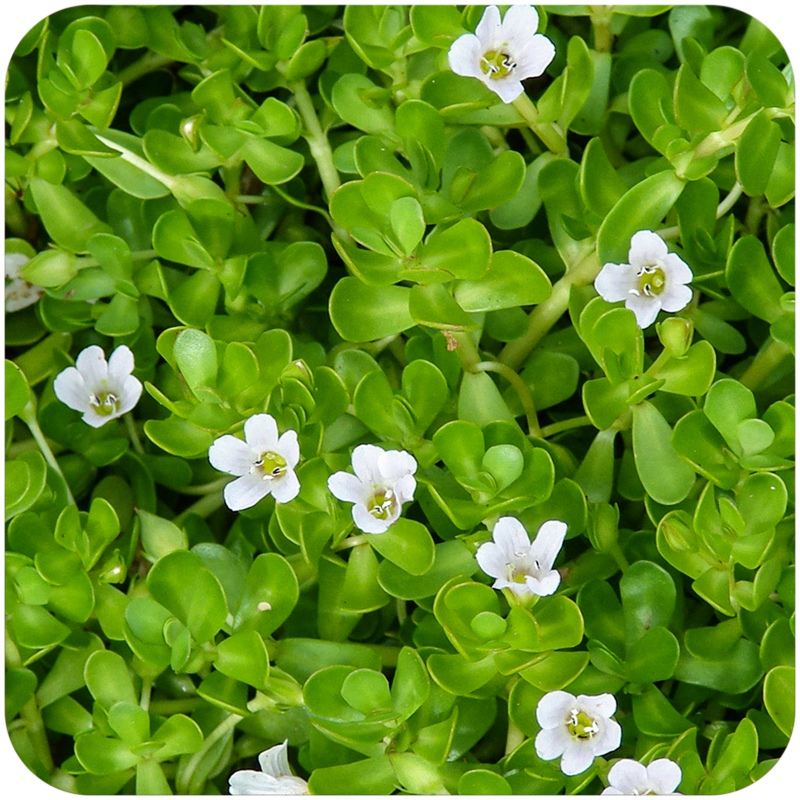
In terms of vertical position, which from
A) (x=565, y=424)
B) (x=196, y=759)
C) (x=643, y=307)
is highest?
(x=643, y=307)

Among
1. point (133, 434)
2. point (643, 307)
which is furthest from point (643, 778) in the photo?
point (133, 434)

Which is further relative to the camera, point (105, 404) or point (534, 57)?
point (105, 404)

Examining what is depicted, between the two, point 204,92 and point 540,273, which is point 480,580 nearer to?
point 540,273

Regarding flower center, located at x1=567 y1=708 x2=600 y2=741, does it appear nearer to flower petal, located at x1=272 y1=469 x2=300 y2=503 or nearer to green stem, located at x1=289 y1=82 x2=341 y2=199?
flower petal, located at x1=272 y1=469 x2=300 y2=503

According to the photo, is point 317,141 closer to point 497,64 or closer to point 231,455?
point 497,64

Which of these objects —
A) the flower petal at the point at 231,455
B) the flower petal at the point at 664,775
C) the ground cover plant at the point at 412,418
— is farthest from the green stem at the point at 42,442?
the flower petal at the point at 664,775

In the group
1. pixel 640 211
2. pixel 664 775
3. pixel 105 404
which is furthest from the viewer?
pixel 105 404

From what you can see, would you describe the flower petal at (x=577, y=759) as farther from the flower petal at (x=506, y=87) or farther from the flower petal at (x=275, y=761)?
the flower petal at (x=506, y=87)
